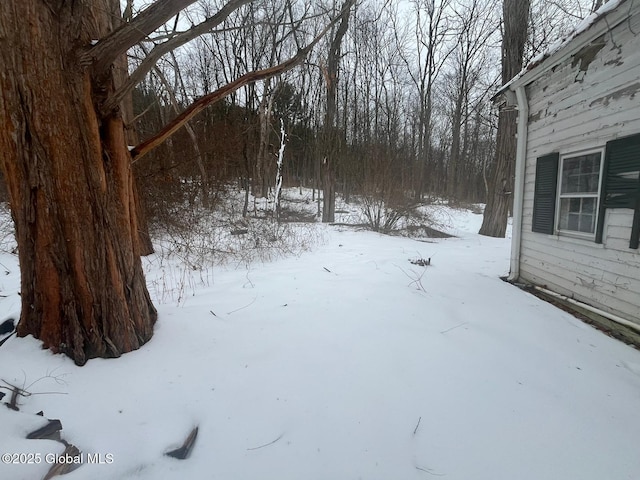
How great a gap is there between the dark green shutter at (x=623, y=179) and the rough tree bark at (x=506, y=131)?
526cm

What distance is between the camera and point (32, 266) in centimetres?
180

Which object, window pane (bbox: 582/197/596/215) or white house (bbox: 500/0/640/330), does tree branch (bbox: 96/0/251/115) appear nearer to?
white house (bbox: 500/0/640/330)

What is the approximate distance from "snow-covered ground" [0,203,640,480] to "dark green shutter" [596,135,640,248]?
4.19 feet

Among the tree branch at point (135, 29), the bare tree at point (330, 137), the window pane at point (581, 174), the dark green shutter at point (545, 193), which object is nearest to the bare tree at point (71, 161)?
the tree branch at point (135, 29)

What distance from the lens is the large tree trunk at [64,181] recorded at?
1604 millimetres

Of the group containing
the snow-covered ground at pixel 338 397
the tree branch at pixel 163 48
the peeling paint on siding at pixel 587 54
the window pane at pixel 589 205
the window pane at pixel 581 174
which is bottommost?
the snow-covered ground at pixel 338 397

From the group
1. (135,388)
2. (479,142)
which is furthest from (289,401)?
(479,142)

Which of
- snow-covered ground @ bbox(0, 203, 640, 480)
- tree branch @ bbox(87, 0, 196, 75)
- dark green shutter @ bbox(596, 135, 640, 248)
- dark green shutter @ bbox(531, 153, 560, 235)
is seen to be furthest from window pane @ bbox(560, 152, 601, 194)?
tree branch @ bbox(87, 0, 196, 75)

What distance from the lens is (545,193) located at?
13.8 ft

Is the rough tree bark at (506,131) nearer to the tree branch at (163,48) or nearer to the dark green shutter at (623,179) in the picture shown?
the dark green shutter at (623,179)

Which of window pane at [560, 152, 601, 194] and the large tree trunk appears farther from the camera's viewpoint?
window pane at [560, 152, 601, 194]

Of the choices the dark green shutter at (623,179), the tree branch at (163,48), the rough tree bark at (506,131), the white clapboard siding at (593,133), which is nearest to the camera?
the tree branch at (163,48)

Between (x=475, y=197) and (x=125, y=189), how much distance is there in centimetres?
3228

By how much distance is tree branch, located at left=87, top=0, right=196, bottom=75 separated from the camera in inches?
64.0
